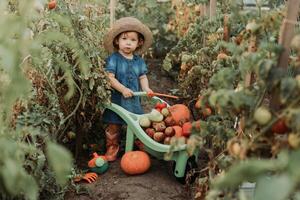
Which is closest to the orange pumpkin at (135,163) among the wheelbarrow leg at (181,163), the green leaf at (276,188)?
the wheelbarrow leg at (181,163)

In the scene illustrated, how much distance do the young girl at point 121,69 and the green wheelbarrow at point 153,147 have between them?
0.17 m

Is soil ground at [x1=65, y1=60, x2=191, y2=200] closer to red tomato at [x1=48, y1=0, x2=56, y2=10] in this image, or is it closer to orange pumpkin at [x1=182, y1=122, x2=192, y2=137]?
orange pumpkin at [x1=182, y1=122, x2=192, y2=137]

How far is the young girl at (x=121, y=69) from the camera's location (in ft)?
11.0

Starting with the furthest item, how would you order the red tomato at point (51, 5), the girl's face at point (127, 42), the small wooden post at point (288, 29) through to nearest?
1. the girl's face at point (127, 42)
2. the red tomato at point (51, 5)
3. the small wooden post at point (288, 29)

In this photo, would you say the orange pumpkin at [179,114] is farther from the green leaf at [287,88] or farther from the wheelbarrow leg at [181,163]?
the green leaf at [287,88]

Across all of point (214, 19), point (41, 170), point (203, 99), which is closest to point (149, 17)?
point (214, 19)

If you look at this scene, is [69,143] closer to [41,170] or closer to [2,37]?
[41,170]

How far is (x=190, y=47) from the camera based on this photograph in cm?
409

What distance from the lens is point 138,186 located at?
2.97m

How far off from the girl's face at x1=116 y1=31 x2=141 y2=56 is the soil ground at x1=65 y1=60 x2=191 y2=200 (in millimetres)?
793

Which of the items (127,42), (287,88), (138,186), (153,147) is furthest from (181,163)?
(287,88)

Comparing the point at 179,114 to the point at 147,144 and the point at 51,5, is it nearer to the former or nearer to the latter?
the point at 147,144

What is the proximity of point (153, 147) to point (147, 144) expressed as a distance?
5 cm

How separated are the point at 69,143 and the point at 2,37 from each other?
1.85 m
